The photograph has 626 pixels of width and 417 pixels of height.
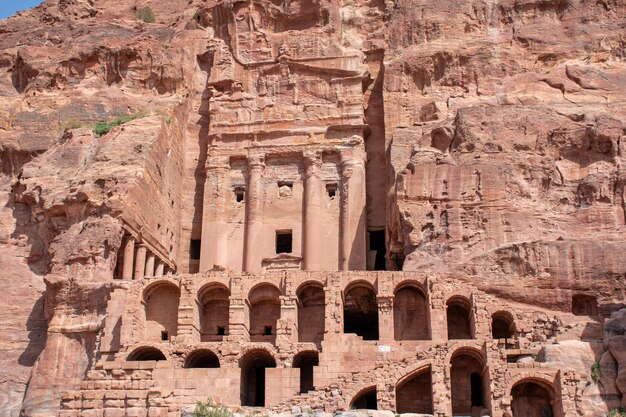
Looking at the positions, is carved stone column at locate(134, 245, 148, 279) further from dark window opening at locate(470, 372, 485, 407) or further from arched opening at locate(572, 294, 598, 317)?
arched opening at locate(572, 294, 598, 317)

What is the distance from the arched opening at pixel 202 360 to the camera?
37062mm

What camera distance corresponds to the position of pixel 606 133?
41625 mm

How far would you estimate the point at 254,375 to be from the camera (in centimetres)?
3944

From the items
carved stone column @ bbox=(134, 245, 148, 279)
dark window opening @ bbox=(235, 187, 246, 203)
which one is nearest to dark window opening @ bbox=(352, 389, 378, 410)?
carved stone column @ bbox=(134, 245, 148, 279)

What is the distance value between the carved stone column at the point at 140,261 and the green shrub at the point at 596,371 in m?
21.0

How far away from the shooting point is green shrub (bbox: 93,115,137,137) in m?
46.6

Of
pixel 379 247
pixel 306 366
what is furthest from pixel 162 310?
pixel 379 247

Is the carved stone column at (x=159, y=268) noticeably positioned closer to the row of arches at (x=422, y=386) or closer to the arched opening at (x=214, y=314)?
the arched opening at (x=214, y=314)

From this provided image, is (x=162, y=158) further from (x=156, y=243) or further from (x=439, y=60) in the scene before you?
(x=439, y=60)

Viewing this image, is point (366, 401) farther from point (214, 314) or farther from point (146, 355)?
point (146, 355)

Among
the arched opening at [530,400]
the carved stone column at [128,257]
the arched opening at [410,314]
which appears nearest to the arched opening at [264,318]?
the arched opening at [410,314]

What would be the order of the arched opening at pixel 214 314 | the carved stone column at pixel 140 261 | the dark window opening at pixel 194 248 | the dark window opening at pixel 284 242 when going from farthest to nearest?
the dark window opening at pixel 194 248
the dark window opening at pixel 284 242
the carved stone column at pixel 140 261
the arched opening at pixel 214 314

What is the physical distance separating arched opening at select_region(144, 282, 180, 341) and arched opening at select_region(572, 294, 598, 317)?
56.6 ft

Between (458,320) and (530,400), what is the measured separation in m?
6.11
